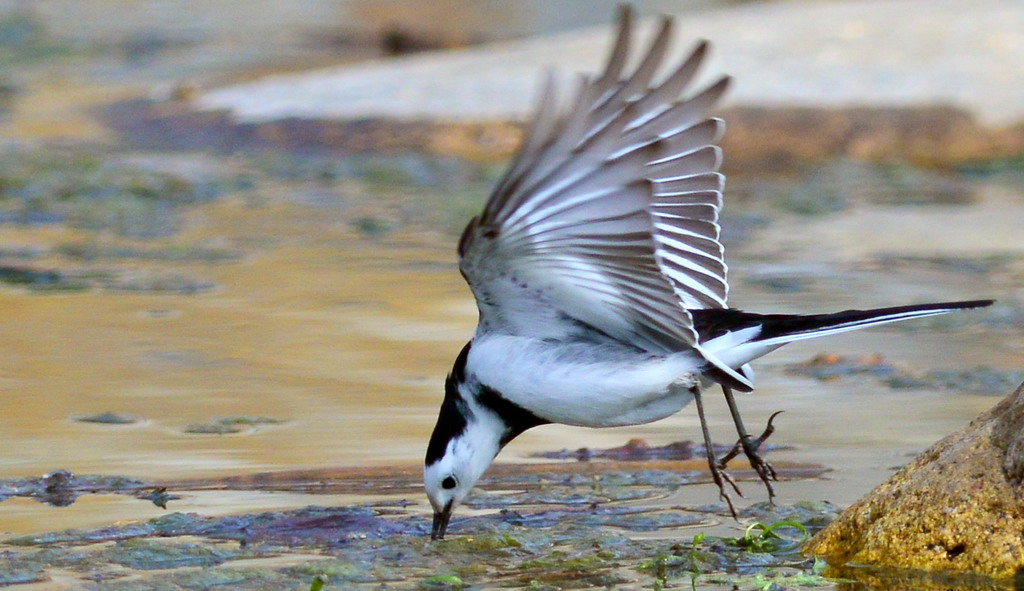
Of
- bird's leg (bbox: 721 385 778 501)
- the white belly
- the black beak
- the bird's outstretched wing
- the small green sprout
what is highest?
the bird's outstretched wing

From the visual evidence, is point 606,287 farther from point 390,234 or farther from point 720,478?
point 390,234

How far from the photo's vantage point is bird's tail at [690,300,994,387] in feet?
12.7

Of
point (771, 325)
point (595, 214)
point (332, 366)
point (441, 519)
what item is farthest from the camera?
point (332, 366)

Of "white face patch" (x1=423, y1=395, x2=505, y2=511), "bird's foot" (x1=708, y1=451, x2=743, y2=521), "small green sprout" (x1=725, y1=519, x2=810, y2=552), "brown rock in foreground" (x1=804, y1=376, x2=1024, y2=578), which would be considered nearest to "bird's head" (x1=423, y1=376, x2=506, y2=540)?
"white face patch" (x1=423, y1=395, x2=505, y2=511)

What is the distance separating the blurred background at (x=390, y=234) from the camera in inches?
205

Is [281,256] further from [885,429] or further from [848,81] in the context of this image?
[848,81]

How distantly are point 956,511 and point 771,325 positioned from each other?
0.63m

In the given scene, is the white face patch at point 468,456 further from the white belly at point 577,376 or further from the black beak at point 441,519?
the white belly at point 577,376

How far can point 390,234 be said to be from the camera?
8.88 metres

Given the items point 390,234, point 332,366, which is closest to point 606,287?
point 332,366

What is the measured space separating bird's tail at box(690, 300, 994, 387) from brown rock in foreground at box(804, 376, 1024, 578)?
11.3 inches

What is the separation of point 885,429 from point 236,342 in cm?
249

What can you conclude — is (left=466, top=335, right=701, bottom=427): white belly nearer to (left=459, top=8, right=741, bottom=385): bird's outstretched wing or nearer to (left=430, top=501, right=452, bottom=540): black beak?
(left=459, top=8, right=741, bottom=385): bird's outstretched wing

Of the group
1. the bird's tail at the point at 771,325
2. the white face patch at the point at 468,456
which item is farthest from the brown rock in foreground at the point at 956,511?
the white face patch at the point at 468,456
